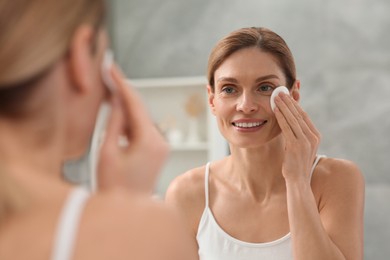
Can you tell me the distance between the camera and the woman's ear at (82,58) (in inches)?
22.5

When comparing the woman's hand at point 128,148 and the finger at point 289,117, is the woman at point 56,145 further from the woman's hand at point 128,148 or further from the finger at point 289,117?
the finger at point 289,117

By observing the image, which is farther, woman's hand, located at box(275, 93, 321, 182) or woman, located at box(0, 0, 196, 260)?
woman's hand, located at box(275, 93, 321, 182)

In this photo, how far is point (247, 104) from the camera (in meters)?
1.54

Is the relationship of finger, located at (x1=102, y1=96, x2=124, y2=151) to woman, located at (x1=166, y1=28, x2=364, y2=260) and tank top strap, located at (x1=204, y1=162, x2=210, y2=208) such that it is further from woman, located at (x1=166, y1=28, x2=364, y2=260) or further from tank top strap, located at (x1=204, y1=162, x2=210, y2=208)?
tank top strap, located at (x1=204, y1=162, x2=210, y2=208)

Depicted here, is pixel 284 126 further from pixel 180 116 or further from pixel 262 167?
pixel 180 116

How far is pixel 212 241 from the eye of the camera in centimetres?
160

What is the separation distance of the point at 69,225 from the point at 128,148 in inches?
7.8

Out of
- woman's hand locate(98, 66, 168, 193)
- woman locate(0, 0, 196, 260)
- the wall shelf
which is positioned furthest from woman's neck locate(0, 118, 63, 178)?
the wall shelf

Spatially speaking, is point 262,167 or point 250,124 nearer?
point 250,124

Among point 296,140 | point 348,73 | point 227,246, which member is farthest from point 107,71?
point 348,73

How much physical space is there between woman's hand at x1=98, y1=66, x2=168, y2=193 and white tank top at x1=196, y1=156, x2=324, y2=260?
2.79 ft

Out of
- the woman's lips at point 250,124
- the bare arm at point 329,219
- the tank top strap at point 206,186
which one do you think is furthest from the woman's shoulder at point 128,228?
the tank top strap at point 206,186

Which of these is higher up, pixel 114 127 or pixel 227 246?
pixel 114 127

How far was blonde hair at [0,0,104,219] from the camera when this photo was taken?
1.74 feet
